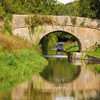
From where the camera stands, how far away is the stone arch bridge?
97.7 ft

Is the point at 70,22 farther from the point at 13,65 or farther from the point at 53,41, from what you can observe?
the point at 53,41

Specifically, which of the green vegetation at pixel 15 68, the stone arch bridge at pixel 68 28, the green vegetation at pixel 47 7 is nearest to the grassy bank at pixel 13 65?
the green vegetation at pixel 15 68

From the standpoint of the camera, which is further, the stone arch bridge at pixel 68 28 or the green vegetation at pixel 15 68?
the stone arch bridge at pixel 68 28

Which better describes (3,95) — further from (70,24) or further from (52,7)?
(52,7)

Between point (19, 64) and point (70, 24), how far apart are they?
14.7 meters

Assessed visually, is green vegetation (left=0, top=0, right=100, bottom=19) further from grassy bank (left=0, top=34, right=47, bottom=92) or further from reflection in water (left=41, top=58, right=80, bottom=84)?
reflection in water (left=41, top=58, right=80, bottom=84)

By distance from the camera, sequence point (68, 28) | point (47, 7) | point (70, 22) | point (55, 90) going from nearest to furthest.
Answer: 1. point (55, 90)
2. point (70, 22)
3. point (68, 28)
4. point (47, 7)

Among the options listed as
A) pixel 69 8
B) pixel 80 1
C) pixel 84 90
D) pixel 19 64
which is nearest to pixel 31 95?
pixel 84 90

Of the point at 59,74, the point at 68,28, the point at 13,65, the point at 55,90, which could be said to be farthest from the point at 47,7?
the point at 55,90

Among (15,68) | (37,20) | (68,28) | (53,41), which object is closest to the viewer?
(15,68)

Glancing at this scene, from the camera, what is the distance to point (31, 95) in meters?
11.1

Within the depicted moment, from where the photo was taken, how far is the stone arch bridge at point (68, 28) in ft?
97.7

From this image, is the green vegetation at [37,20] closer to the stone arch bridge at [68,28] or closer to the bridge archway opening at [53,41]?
the stone arch bridge at [68,28]

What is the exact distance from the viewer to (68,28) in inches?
1219
